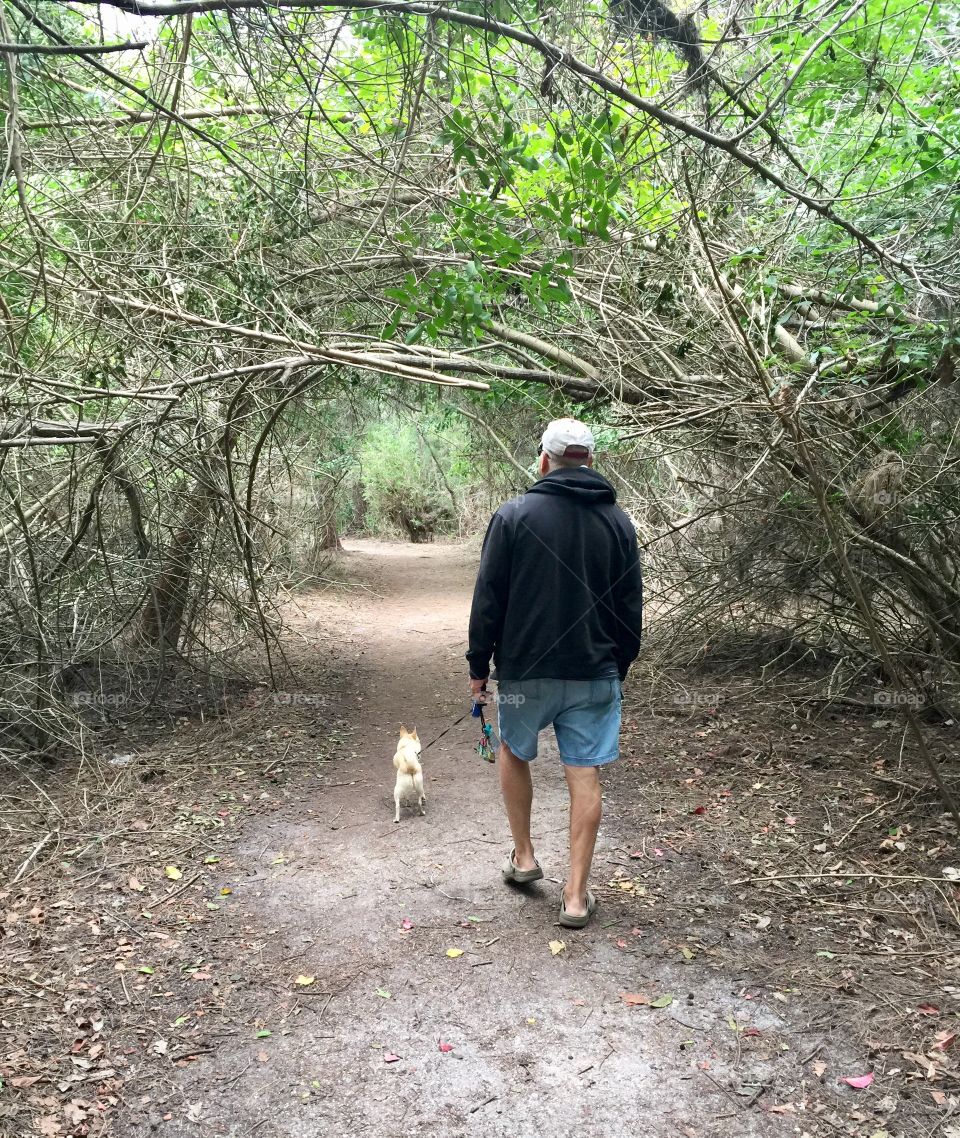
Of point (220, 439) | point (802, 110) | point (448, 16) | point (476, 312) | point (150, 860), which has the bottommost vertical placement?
point (150, 860)

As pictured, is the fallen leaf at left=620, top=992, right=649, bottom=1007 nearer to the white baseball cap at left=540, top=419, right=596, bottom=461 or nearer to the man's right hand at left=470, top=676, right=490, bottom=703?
the man's right hand at left=470, top=676, right=490, bottom=703

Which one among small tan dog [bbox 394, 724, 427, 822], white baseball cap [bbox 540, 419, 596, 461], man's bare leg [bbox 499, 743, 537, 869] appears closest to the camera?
white baseball cap [bbox 540, 419, 596, 461]

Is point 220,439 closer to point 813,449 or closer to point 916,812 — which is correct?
point 813,449

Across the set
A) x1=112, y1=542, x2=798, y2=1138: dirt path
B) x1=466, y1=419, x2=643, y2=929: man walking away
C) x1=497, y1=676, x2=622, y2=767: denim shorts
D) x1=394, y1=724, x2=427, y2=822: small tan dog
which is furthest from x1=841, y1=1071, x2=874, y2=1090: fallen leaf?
x1=394, y1=724, x2=427, y2=822: small tan dog

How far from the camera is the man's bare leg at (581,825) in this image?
151 inches

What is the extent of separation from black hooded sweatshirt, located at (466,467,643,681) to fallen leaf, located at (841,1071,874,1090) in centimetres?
171

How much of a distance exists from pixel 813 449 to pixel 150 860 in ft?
13.8

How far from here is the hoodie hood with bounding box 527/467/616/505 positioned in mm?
3816

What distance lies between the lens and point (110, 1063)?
3074 mm

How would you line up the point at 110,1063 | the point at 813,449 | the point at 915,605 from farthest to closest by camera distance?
the point at 915,605, the point at 813,449, the point at 110,1063

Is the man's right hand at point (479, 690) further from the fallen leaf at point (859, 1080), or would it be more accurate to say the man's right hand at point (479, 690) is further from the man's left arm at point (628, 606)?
the fallen leaf at point (859, 1080)

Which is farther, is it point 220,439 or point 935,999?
point 220,439

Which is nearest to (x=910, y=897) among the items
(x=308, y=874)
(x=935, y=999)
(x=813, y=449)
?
(x=935, y=999)

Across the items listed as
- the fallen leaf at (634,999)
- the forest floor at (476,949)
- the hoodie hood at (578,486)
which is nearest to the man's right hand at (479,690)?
the hoodie hood at (578,486)
